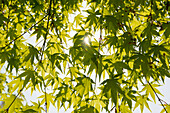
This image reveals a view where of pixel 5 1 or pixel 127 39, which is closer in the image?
pixel 127 39

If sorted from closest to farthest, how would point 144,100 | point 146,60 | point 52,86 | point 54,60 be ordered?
1. point 146,60
2. point 54,60
3. point 144,100
4. point 52,86

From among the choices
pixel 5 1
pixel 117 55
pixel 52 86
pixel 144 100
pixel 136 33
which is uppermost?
pixel 5 1

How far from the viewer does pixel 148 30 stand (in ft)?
3.20

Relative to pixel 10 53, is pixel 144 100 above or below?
below

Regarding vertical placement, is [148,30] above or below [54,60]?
above

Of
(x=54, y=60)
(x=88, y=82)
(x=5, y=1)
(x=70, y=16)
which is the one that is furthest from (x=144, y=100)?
(x=5, y=1)

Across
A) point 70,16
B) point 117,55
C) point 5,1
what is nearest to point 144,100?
point 117,55

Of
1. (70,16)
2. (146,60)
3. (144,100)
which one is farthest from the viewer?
(70,16)

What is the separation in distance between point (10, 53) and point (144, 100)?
1.06 metres

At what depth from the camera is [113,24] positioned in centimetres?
98

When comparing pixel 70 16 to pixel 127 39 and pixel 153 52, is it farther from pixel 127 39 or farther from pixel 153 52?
pixel 153 52

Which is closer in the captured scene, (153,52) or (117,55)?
(153,52)

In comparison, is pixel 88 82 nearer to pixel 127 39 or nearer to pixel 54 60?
pixel 54 60

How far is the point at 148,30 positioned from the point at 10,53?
100 cm
